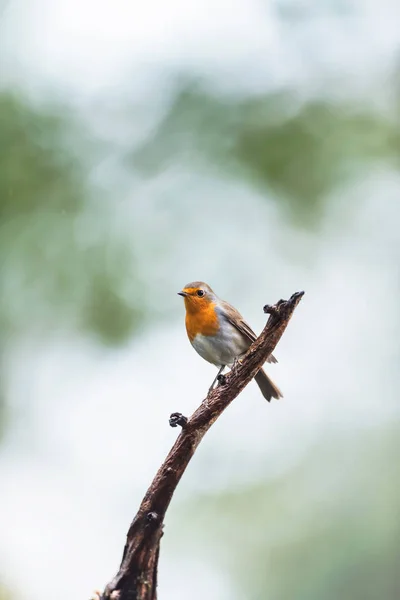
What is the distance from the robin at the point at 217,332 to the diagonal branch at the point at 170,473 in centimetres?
146

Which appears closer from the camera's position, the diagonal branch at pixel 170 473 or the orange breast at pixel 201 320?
the diagonal branch at pixel 170 473

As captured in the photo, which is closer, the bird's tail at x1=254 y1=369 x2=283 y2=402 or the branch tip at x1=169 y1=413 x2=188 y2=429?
the branch tip at x1=169 y1=413 x2=188 y2=429

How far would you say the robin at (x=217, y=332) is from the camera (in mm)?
5020

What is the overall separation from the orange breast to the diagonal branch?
1.50 meters

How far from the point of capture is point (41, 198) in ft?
29.9

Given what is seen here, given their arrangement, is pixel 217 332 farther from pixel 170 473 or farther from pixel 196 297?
pixel 170 473

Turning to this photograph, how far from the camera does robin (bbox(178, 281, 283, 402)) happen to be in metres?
5.02

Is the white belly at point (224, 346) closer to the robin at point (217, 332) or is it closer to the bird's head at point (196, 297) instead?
the robin at point (217, 332)

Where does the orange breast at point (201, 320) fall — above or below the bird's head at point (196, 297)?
below


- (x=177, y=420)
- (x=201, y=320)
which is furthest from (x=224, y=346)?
(x=177, y=420)

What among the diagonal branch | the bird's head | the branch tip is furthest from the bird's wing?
the branch tip

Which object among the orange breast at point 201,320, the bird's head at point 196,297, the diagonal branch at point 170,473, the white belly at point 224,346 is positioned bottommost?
the diagonal branch at point 170,473

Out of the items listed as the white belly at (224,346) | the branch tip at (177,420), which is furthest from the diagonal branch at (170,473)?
the white belly at (224,346)

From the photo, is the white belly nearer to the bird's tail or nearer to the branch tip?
the bird's tail
